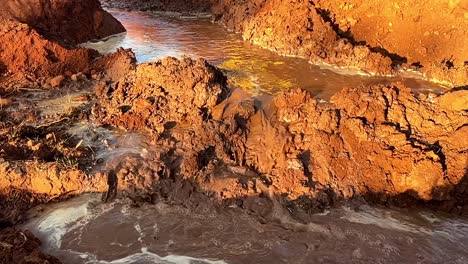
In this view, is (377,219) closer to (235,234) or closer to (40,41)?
(235,234)


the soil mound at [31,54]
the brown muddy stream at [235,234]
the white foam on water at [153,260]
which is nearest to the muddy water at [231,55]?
the soil mound at [31,54]

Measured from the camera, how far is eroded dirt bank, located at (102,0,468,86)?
35.3 ft

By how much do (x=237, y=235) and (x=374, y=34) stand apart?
304 inches

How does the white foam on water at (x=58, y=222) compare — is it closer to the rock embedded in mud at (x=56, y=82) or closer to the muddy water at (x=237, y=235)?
the muddy water at (x=237, y=235)

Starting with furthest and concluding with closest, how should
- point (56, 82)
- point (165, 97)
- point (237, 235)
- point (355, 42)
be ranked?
point (355, 42)
point (56, 82)
point (165, 97)
point (237, 235)

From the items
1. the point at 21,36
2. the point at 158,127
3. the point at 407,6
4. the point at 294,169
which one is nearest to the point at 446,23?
the point at 407,6

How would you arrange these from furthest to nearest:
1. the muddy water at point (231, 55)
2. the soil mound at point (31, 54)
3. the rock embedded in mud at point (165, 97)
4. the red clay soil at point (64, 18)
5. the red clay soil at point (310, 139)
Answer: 1. the red clay soil at point (64, 18)
2. the soil mound at point (31, 54)
3. the muddy water at point (231, 55)
4. the rock embedded in mud at point (165, 97)
5. the red clay soil at point (310, 139)

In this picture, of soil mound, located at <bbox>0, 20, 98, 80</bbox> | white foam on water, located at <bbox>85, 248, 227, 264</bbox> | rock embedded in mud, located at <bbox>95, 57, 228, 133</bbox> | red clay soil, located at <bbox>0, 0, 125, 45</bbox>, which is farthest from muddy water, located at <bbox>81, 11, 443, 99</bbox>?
white foam on water, located at <bbox>85, 248, 227, 264</bbox>

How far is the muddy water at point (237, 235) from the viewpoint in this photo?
581 cm

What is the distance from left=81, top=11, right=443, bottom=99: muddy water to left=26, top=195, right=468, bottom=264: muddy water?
3432mm

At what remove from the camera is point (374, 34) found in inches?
465

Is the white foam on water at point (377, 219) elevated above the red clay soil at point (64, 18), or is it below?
below

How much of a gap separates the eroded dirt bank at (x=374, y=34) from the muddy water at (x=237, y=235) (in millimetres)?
4938

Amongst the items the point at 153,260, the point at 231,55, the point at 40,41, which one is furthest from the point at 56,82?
the point at 153,260
